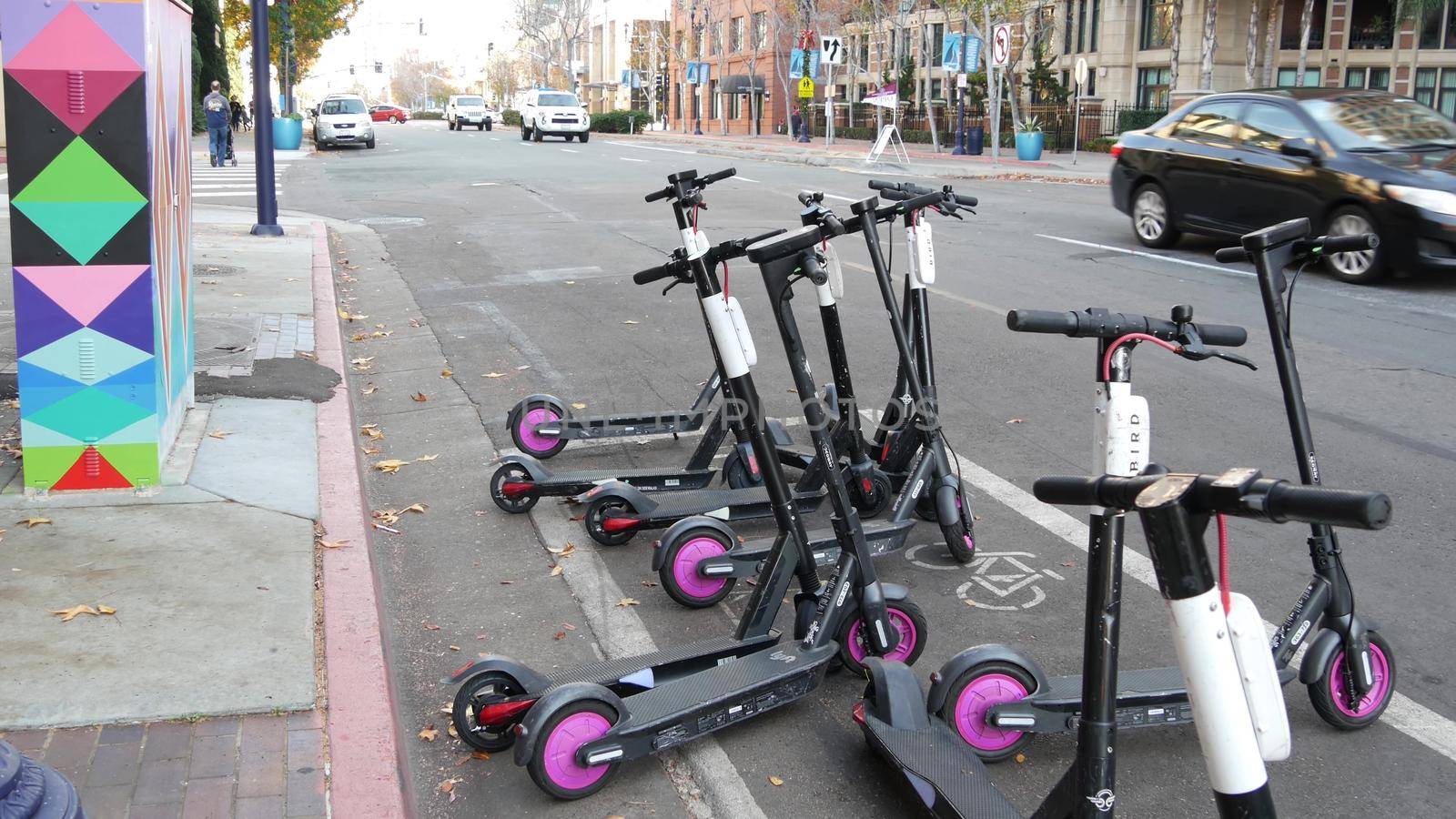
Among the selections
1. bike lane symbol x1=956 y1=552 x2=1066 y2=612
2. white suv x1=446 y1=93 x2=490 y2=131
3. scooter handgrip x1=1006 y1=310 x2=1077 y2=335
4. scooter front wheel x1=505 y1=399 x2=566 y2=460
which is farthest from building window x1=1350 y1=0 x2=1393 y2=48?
white suv x1=446 y1=93 x2=490 y2=131

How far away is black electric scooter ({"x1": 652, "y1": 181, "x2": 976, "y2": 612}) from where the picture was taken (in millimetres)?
4691

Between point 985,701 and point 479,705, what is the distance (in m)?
1.47

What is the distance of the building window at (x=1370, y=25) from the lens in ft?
130

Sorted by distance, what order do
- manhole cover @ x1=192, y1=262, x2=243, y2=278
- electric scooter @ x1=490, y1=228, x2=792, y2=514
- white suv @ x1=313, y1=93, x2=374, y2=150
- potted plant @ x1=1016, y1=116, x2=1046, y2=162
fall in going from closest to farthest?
electric scooter @ x1=490, y1=228, x2=792, y2=514 < manhole cover @ x1=192, y1=262, x2=243, y2=278 < potted plant @ x1=1016, y1=116, x2=1046, y2=162 < white suv @ x1=313, y1=93, x2=374, y2=150

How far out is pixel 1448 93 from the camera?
38.9m

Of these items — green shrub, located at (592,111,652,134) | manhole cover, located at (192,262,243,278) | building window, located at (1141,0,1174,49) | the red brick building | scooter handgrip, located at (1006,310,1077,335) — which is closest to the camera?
scooter handgrip, located at (1006,310,1077,335)

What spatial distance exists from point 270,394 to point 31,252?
2.26 metres

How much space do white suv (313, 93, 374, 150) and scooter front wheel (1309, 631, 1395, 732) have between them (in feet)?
126

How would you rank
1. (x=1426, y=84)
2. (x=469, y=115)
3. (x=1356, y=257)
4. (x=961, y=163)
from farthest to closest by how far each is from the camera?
(x=469, y=115), (x=1426, y=84), (x=961, y=163), (x=1356, y=257)

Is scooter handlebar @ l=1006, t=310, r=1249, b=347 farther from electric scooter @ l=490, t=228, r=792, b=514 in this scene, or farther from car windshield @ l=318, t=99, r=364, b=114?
car windshield @ l=318, t=99, r=364, b=114

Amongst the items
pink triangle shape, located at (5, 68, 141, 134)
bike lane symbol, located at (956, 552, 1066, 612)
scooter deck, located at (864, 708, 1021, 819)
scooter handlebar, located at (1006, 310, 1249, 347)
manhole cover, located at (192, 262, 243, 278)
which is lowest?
bike lane symbol, located at (956, 552, 1066, 612)

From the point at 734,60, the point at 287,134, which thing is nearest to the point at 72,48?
the point at 287,134

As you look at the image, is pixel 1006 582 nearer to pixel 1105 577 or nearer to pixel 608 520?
pixel 608 520

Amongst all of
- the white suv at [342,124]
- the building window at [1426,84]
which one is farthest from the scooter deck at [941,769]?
the building window at [1426,84]
